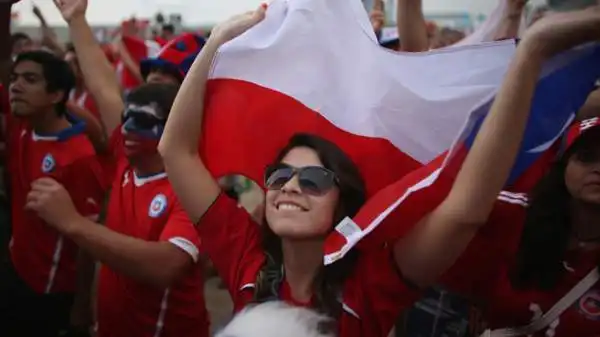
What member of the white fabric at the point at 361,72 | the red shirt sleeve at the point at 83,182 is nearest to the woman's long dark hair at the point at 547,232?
the white fabric at the point at 361,72

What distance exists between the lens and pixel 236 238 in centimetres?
208

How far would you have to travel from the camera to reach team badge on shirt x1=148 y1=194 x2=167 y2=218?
8.89ft

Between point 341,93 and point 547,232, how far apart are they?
2.20 ft

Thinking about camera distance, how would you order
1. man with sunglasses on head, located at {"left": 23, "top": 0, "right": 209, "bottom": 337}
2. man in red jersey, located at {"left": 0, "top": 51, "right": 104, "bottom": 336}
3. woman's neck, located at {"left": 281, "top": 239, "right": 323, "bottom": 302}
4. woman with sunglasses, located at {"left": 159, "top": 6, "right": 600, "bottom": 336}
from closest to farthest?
woman with sunglasses, located at {"left": 159, "top": 6, "right": 600, "bottom": 336} < woman's neck, located at {"left": 281, "top": 239, "right": 323, "bottom": 302} < man with sunglasses on head, located at {"left": 23, "top": 0, "right": 209, "bottom": 337} < man in red jersey, located at {"left": 0, "top": 51, "right": 104, "bottom": 336}

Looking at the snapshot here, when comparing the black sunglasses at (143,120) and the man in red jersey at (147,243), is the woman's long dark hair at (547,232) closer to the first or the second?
the man in red jersey at (147,243)

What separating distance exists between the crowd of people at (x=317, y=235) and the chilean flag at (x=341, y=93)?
7 cm

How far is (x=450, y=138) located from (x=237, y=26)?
2.13ft

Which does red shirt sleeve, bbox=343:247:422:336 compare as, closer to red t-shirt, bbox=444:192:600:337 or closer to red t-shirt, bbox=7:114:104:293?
red t-shirt, bbox=444:192:600:337

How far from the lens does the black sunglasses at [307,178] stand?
1.87 m

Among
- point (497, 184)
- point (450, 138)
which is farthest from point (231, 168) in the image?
point (497, 184)

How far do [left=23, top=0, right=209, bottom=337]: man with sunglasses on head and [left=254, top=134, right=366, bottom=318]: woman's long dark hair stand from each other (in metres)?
0.61

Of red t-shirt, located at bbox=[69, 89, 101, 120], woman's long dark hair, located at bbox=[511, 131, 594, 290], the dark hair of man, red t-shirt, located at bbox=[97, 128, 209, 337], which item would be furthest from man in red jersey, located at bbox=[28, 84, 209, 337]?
red t-shirt, located at bbox=[69, 89, 101, 120]

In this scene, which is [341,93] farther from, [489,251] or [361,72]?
[489,251]

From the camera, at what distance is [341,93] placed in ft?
7.07
